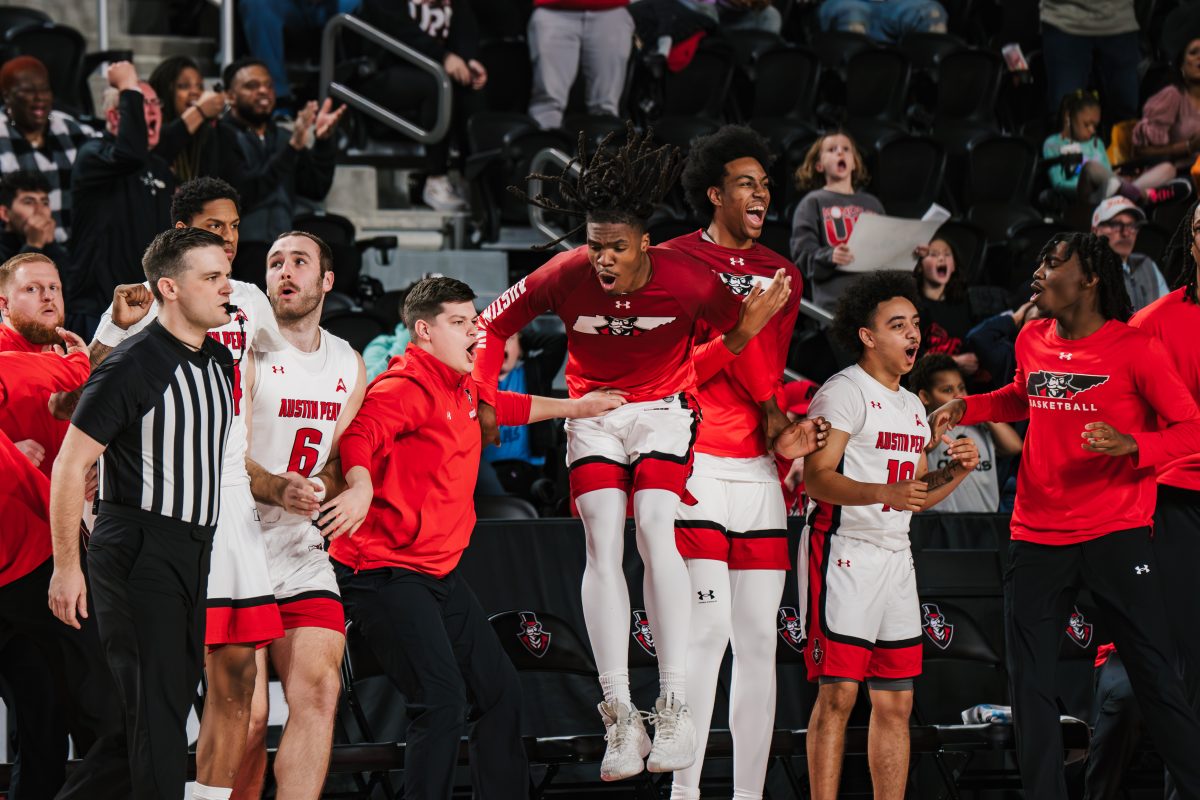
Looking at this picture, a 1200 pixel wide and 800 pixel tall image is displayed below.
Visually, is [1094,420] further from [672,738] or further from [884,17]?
[884,17]

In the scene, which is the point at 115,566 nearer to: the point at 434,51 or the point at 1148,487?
the point at 1148,487

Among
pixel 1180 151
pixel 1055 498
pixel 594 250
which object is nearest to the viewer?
pixel 594 250

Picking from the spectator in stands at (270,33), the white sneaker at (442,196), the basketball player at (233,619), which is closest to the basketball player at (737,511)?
the basketball player at (233,619)

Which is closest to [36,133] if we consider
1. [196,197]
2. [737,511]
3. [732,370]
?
[196,197]

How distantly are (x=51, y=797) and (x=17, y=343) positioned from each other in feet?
5.67

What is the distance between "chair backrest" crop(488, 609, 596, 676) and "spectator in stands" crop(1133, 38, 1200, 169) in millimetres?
7002

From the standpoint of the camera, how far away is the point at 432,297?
18.4ft

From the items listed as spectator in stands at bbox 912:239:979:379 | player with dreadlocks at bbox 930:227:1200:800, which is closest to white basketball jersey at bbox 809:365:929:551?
player with dreadlocks at bbox 930:227:1200:800

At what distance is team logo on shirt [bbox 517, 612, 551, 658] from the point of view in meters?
6.55

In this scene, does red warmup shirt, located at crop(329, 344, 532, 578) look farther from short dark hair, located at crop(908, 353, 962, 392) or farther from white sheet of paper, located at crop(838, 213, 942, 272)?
white sheet of paper, located at crop(838, 213, 942, 272)

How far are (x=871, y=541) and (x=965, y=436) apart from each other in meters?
1.93

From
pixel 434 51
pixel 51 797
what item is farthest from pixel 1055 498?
pixel 434 51

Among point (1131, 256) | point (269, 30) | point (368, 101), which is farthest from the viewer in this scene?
point (269, 30)

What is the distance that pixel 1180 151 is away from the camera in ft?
37.2
